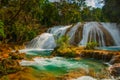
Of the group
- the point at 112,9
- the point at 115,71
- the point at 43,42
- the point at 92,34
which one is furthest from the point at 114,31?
the point at 115,71

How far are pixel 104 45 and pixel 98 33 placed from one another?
6.95ft

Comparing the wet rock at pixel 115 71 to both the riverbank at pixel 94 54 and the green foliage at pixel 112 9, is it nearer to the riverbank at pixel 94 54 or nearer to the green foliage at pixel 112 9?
the riverbank at pixel 94 54

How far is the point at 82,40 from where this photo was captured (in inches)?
1249

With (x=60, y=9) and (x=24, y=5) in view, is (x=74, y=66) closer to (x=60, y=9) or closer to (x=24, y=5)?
(x=24, y=5)

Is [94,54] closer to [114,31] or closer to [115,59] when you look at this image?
[115,59]

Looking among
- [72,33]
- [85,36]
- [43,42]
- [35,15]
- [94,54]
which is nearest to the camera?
[94,54]

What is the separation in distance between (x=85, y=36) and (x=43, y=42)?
5.01m

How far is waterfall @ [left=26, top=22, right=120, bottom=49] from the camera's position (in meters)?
31.5

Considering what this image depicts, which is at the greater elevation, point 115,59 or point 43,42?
point 115,59

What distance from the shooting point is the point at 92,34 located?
32.3 m

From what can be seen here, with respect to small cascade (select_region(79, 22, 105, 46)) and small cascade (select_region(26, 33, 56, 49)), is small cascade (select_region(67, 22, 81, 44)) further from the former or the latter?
small cascade (select_region(26, 33, 56, 49))

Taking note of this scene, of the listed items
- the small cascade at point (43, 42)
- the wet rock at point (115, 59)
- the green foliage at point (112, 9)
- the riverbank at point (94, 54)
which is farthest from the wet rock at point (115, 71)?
the green foliage at point (112, 9)

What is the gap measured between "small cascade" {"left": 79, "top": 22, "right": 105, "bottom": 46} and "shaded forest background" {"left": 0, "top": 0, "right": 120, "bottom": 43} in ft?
19.9

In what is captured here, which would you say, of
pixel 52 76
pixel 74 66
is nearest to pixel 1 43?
pixel 74 66
